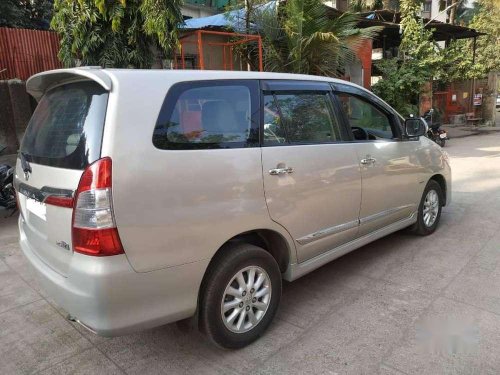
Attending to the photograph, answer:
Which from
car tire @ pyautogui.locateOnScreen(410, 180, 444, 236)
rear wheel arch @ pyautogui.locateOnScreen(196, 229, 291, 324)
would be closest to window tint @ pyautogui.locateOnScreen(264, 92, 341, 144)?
rear wheel arch @ pyautogui.locateOnScreen(196, 229, 291, 324)

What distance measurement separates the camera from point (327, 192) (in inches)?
129

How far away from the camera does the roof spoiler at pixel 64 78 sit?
233cm

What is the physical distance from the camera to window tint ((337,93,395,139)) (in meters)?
3.83

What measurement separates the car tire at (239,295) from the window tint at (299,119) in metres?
0.81

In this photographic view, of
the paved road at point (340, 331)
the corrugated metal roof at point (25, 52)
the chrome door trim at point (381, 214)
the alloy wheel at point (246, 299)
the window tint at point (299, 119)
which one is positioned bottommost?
the paved road at point (340, 331)

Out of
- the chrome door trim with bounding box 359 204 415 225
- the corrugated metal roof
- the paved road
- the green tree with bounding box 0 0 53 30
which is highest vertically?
the green tree with bounding box 0 0 53 30

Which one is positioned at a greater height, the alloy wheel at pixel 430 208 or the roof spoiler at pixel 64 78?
the roof spoiler at pixel 64 78

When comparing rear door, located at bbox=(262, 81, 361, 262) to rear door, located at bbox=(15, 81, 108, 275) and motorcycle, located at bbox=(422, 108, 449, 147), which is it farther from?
motorcycle, located at bbox=(422, 108, 449, 147)

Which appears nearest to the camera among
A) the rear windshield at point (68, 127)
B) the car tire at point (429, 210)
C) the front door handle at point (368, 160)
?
the rear windshield at point (68, 127)

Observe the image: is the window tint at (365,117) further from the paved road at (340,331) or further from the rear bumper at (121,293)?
the rear bumper at (121,293)

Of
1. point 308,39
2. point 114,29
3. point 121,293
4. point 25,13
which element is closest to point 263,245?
point 121,293

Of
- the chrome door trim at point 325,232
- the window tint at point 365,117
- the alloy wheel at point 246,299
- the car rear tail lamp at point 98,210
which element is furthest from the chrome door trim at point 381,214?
the car rear tail lamp at point 98,210

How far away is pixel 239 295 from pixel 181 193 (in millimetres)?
831

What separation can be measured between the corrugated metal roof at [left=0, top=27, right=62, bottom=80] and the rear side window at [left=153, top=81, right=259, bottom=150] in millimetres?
6186
